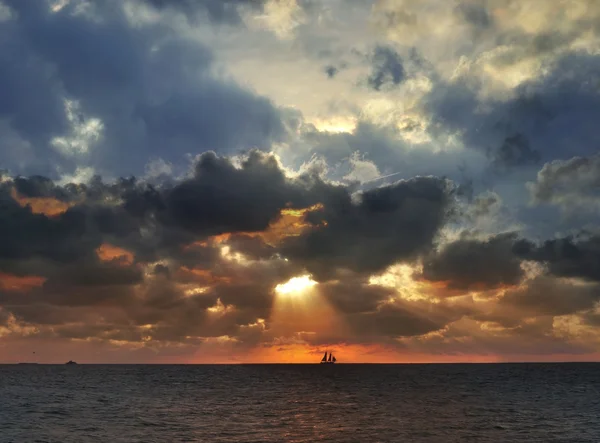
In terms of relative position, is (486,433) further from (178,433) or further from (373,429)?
(178,433)

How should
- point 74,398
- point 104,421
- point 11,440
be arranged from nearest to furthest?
point 11,440
point 104,421
point 74,398

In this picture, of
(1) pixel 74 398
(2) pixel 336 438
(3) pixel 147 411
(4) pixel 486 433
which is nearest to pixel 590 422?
(4) pixel 486 433

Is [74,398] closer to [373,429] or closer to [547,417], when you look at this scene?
[373,429]

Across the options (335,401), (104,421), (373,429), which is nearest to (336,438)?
(373,429)

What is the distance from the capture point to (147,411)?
401 ft

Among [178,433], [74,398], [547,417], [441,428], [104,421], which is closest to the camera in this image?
[178,433]

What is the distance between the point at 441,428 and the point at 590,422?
1185 inches

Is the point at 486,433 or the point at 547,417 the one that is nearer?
the point at 486,433

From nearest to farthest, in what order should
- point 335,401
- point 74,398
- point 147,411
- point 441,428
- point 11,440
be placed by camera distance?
1. point 11,440
2. point 441,428
3. point 147,411
4. point 335,401
5. point 74,398

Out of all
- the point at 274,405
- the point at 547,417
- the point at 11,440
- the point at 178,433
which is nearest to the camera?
the point at 11,440

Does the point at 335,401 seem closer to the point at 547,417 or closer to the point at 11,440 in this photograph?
the point at 547,417

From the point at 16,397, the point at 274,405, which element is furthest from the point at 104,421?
the point at 16,397

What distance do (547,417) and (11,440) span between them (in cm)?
9092

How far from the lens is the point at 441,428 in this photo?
94.2m
